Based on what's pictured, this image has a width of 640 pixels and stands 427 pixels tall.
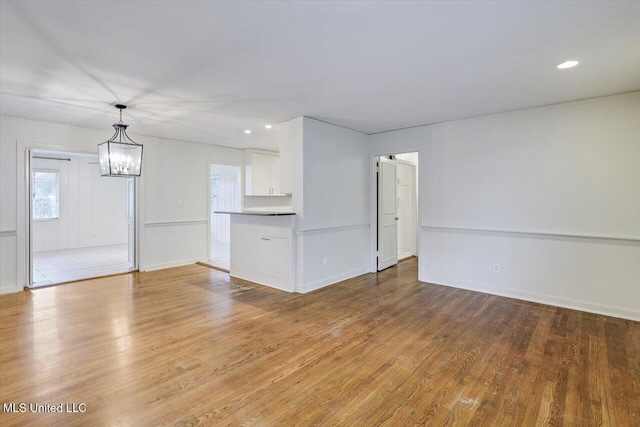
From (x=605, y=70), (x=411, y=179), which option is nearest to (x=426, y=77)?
(x=605, y=70)

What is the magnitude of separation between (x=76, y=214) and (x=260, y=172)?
203 inches

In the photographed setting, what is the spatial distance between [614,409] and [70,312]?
4867mm

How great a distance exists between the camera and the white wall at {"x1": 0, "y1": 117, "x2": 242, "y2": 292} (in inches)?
170

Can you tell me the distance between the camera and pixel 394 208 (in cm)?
600

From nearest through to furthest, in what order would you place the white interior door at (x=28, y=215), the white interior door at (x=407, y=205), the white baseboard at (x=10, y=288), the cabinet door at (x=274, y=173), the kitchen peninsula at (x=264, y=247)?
the white baseboard at (x=10, y=288) → the kitchen peninsula at (x=264, y=247) → the white interior door at (x=28, y=215) → the white interior door at (x=407, y=205) → the cabinet door at (x=274, y=173)

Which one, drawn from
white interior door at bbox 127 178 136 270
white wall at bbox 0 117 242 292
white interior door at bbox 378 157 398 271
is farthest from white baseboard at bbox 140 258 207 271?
white interior door at bbox 378 157 398 271

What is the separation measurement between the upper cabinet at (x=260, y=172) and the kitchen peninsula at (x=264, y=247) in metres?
1.95

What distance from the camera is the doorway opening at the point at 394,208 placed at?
5.55 m

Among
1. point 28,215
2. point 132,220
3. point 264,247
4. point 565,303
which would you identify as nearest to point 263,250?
point 264,247

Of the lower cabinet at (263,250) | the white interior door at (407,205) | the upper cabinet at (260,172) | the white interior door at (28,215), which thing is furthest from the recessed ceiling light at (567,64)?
the white interior door at (28,215)

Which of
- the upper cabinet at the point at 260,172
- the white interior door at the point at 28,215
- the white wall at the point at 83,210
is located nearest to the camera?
the white interior door at the point at 28,215

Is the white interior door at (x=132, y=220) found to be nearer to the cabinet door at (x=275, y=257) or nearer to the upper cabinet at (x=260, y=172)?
the upper cabinet at (x=260, y=172)

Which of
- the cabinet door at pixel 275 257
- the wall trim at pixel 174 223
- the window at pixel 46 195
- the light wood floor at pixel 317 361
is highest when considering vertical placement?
the window at pixel 46 195

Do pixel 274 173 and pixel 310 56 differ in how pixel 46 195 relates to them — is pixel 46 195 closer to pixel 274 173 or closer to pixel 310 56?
pixel 274 173
